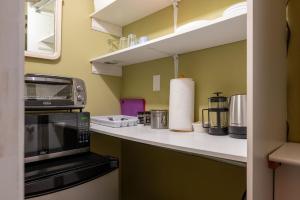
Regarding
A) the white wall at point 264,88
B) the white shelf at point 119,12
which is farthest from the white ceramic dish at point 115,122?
the white wall at point 264,88

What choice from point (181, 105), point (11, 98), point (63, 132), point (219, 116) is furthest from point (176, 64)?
point (11, 98)

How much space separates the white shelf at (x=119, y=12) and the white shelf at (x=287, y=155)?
3.86ft

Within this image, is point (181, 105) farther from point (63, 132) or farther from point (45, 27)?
point (45, 27)

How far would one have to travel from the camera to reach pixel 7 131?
0.30m

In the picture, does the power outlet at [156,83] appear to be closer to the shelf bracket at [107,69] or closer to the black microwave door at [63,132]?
the shelf bracket at [107,69]

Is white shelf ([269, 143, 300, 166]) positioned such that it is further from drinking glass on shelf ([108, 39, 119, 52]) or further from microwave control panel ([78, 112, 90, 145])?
drinking glass on shelf ([108, 39, 119, 52])

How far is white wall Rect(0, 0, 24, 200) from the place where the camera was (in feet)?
0.97

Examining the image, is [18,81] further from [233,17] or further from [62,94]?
[62,94]

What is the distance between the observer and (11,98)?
1.00 feet

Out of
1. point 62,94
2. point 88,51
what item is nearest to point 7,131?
point 62,94

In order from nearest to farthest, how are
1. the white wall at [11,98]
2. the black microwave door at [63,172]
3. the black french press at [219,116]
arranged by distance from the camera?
the white wall at [11,98], the black microwave door at [63,172], the black french press at [219,116]

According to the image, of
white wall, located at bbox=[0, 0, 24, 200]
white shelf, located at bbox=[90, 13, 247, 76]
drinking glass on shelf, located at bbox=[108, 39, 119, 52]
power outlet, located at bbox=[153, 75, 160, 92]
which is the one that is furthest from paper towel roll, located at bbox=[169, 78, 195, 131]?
white wall, located at bbox=[0, 0, 24, 200]

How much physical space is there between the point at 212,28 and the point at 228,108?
0.41 meters

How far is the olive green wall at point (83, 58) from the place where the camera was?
165cm
